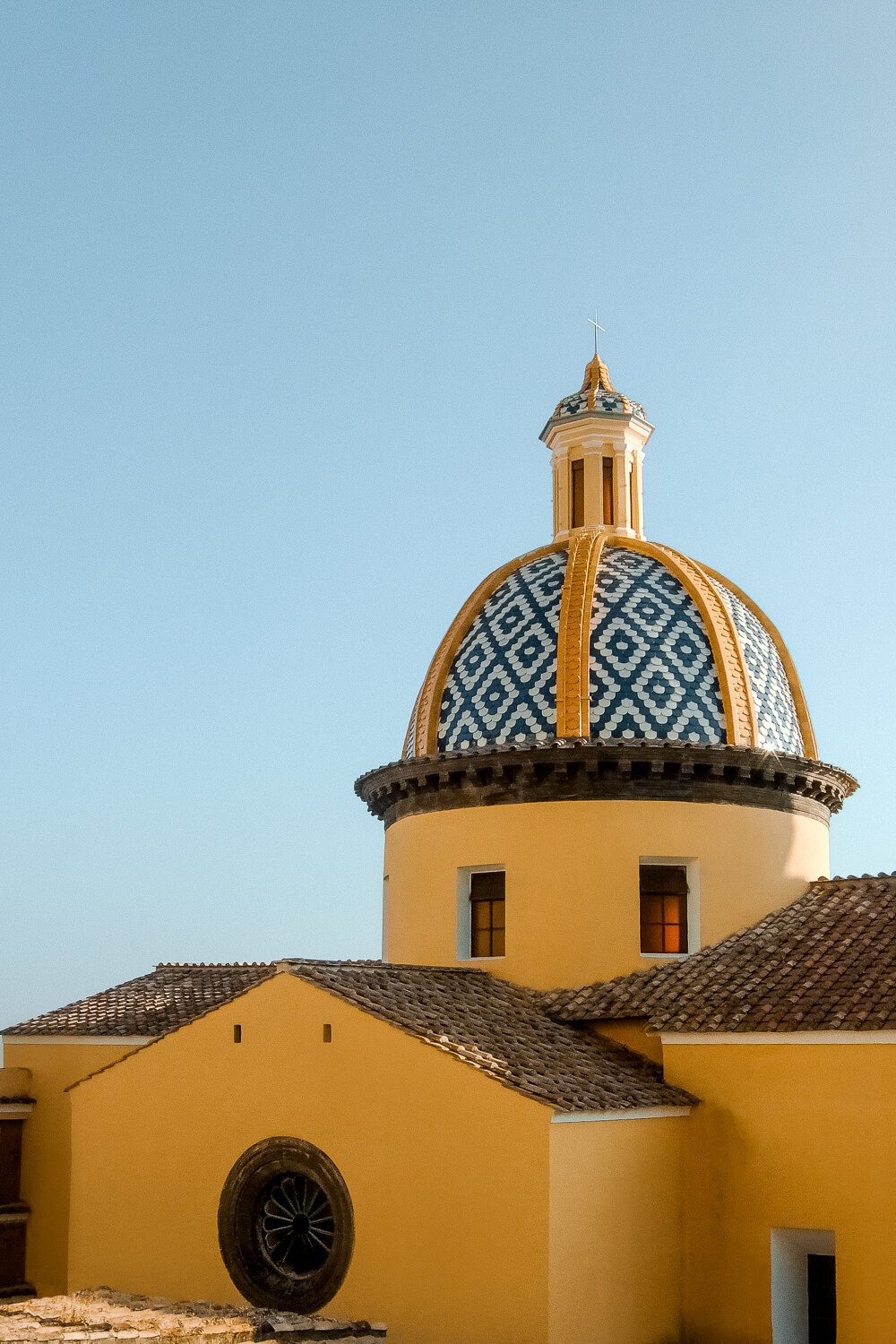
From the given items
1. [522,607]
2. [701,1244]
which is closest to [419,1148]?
[701,1244]

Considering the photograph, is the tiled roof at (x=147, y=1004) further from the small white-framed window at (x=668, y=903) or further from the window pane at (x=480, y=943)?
the small white-framed window at (x=668, y=903)

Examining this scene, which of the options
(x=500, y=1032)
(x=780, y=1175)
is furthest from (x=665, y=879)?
(x=780, y=1175)

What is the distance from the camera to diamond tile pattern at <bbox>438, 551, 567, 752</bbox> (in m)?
16.4

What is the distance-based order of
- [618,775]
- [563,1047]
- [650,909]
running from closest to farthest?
1. [563,1047]
2. [618,775]
3. [650,909]

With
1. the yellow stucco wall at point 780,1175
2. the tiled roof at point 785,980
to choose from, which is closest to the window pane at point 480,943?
the tiled roof at point 785,980

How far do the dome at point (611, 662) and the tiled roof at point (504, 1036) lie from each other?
112 inches

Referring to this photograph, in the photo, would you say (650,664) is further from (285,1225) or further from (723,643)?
(285,1225)

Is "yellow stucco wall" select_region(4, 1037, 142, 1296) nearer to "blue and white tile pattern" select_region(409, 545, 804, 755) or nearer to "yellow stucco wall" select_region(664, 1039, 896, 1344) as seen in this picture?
"blue and white tile pattern" select_region(409, 545, 804, 755)

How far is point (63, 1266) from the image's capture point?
18.2 meters

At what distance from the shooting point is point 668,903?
52.5 feet

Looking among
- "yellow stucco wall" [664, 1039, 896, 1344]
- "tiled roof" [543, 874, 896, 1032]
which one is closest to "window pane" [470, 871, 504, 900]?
"tiled roof" [543, 874, 896, 1032]

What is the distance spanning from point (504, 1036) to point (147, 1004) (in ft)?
24.7

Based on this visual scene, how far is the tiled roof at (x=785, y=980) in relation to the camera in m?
12.7

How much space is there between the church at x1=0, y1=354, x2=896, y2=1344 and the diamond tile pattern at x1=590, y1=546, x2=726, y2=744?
0.04 metres
